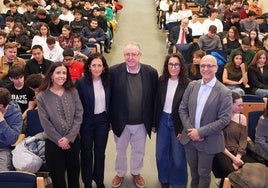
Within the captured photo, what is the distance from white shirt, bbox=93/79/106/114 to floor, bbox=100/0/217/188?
0.97 m

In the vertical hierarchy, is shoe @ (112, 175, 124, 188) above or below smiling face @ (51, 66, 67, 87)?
below

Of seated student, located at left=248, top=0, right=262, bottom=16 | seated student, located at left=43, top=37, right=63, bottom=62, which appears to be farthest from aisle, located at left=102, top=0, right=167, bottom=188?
seated student, located at left=248, top=0, right=262, bottom=16

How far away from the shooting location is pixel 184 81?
10.8ft

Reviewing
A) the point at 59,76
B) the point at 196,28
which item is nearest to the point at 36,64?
the point at 59,76

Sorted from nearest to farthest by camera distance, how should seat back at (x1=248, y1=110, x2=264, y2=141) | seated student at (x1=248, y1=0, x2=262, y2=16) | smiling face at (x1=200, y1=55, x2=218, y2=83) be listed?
smiling face at (x1=200, y1=55, x2=218, y2=83) → seat back at (x1=248, y1=110, x2=264, y2=141) → seated student at (x1=248, y1=0, x2=262, y2=16)

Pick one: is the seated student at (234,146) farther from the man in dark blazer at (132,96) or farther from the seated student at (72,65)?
the seated student at (72,65)

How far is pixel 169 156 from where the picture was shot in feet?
11.7

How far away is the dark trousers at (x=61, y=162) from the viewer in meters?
3.16

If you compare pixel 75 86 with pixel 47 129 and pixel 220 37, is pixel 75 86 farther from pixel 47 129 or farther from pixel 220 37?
pixel 220 37

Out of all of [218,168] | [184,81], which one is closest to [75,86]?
[184,81]

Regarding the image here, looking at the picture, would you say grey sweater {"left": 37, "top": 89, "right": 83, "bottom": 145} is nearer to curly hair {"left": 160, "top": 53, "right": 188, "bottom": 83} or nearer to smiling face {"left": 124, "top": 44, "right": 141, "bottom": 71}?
smiling face {"left": 124, "top": 44, "right": 141, "bottom": 71}

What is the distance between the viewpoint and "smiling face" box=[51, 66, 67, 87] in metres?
3.05

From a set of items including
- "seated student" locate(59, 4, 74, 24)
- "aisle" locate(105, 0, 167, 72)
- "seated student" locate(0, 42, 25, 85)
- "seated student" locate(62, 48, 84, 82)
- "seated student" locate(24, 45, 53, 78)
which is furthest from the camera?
"seated student" locate(59, 4, 74, 24)

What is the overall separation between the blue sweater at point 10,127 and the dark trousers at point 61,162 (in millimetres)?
293
